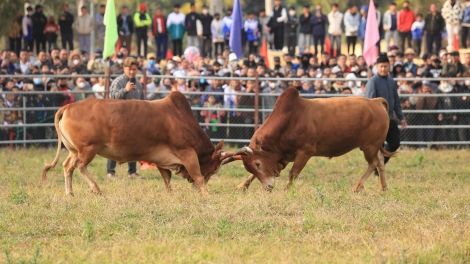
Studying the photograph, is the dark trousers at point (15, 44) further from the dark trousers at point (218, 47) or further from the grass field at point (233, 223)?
the grass field at point (233, 223)

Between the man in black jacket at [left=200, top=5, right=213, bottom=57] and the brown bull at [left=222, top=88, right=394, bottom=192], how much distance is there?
1293cm

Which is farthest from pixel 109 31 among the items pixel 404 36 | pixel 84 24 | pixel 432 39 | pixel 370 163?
pixel 432 39

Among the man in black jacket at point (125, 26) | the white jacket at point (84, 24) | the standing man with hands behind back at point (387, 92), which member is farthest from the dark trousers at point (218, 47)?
the standing man with hands behind back at point (387, 92)

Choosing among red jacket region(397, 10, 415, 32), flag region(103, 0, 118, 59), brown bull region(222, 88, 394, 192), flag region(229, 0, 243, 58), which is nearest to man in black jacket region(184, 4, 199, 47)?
flag region(229, 0, 243, 58)

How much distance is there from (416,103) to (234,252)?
35.8 feet

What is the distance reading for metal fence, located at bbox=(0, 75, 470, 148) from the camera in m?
18.0

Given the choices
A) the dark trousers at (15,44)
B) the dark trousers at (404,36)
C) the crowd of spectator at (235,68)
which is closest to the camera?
the crowd of spectator at (235,68)

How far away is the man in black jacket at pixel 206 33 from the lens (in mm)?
25047

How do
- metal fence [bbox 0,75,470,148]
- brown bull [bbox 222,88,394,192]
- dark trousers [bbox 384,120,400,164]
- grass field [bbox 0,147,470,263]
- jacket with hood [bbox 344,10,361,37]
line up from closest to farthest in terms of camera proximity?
grass field [bbox 0,147,470,263] → brown bull [bbox 222,88,394,192] → dark trousers [bbox 384,120,400,164] → metal fence [bbox 0,75,470,148] → jacket with hood [bbox 344,10,361,37]

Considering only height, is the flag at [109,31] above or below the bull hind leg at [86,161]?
above

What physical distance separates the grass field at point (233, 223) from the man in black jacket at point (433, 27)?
12146 mm

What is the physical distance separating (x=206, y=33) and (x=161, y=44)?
1404mm

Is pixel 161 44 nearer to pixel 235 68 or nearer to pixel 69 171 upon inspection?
pixel 235 68

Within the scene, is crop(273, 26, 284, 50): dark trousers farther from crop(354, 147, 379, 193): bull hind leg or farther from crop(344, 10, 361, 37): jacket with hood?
crop(354, 147, 379, 193): bull hind leg
